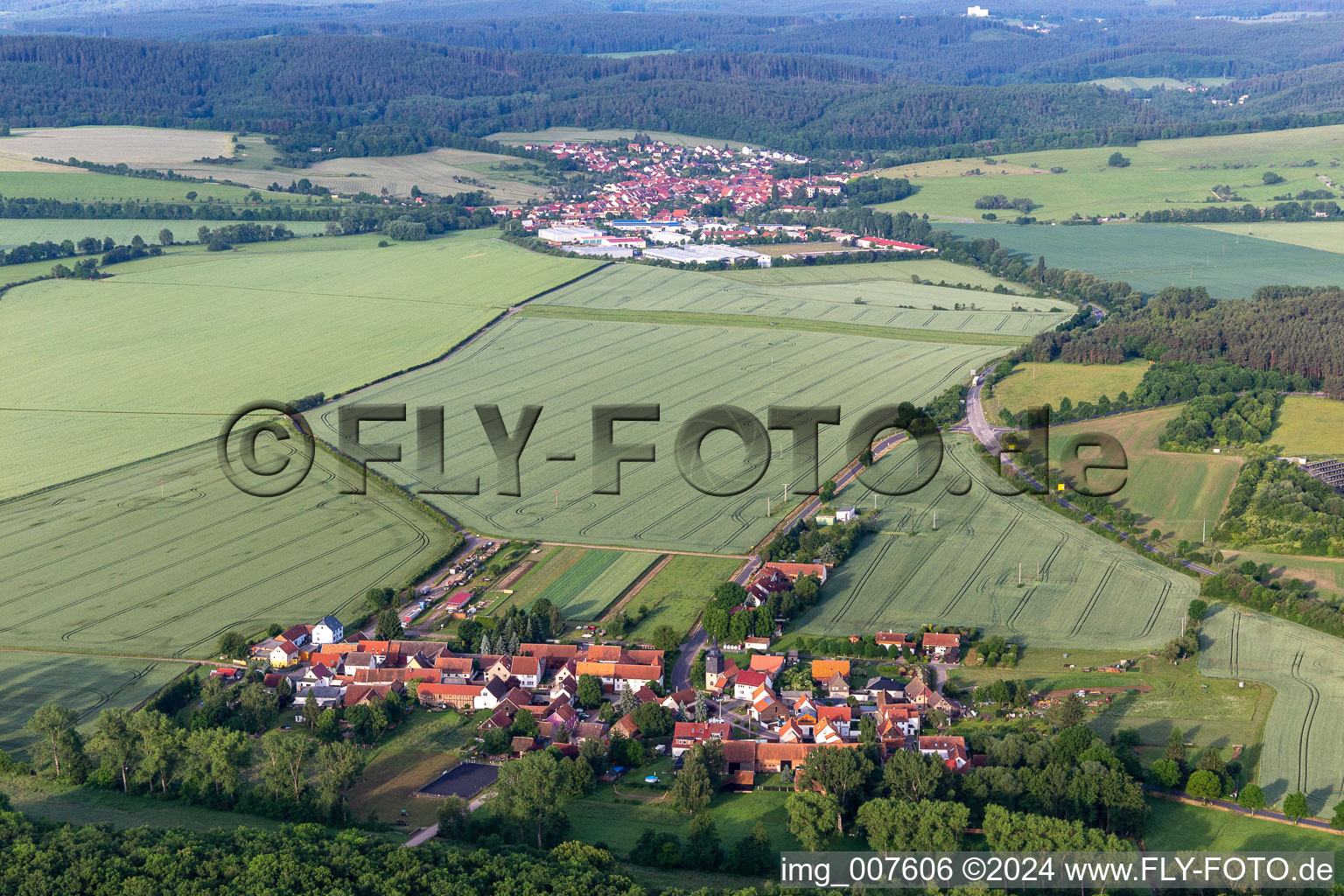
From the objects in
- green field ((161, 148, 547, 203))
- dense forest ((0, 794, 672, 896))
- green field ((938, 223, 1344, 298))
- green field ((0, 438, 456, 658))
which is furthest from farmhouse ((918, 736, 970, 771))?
green field ((161, 148, 547, 203))

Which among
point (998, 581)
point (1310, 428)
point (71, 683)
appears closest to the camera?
point (71, 683)

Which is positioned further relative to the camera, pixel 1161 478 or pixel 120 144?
pixel 120 144

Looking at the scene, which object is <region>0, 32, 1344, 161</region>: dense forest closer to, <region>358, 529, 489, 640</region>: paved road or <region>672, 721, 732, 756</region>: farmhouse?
<region>358, 529, 489, 640</region>: paved road

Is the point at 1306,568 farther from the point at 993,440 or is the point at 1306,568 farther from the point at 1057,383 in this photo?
the point at 1057,383

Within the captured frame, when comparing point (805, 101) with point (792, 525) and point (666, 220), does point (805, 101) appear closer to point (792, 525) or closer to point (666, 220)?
point (666, 220)

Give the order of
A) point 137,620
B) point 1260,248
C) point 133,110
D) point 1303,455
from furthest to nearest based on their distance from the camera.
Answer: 1. point 133,110
2. point 1260,248
3. point 1303,455
4. point 137,620

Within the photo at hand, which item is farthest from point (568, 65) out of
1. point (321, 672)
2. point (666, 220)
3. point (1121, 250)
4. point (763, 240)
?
point (321, 672)

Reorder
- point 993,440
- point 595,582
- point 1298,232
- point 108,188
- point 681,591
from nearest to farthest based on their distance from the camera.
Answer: point 681,591 < point 595,582 < point 993,440 < point 1298,232 < point 108,188

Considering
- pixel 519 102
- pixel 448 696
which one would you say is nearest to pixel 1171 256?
pixel 448 696
